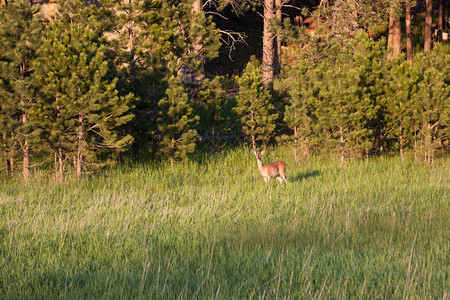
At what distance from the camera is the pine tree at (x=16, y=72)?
11.8 m

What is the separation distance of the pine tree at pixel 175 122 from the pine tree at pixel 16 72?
3227mm

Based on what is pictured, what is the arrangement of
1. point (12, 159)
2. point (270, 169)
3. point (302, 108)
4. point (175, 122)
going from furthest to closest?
point (302, 108) < point (175, 122) < point (12, 159) < point (270, 169)

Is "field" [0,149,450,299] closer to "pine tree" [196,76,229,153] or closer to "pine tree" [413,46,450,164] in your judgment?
"pine tree" [413,46,450,164]

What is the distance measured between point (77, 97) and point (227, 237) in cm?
624

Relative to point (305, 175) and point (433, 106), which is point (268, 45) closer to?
point (433, 106)

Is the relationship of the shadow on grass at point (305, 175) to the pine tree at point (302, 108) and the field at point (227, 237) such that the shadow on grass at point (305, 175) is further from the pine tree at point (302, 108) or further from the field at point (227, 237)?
the pine tree at point (302, 108)

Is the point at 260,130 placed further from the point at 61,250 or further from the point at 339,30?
the point at 61,250

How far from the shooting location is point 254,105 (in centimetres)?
1499

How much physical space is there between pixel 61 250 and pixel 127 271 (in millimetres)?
1487

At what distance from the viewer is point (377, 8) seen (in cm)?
1630

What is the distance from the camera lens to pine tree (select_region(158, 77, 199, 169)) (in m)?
13.2

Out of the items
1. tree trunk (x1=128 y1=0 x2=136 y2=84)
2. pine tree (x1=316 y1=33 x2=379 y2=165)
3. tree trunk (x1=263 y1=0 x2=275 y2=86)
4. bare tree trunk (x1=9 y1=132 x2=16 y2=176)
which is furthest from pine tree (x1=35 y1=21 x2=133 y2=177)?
tree trunk (x1=263 y1=0 x2=275 y2=86)

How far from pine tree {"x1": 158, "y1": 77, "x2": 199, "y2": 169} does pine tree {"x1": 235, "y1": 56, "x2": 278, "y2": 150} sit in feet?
6.20

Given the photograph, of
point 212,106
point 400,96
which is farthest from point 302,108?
point 400,96
